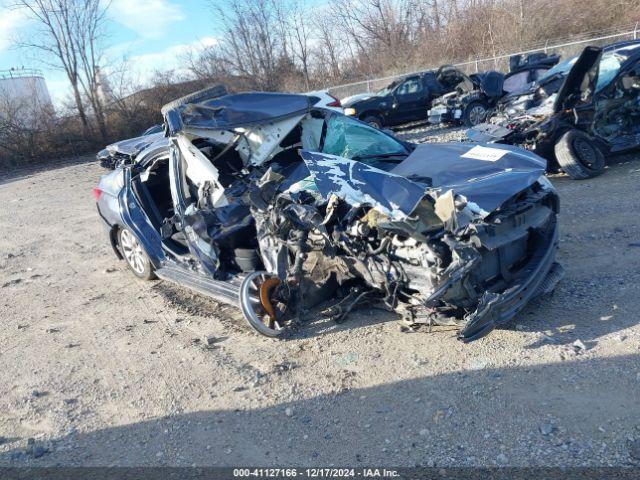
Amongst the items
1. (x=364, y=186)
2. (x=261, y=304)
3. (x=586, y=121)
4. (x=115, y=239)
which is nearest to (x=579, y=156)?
(x=586, y=121)

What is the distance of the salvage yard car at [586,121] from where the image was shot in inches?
306

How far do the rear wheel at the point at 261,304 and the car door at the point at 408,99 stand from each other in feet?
41.2

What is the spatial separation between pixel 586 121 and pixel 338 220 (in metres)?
5.76

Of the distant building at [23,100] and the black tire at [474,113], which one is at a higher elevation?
the distant building at [23,100]

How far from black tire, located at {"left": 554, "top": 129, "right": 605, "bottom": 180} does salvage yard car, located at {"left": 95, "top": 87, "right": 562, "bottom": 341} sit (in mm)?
3592

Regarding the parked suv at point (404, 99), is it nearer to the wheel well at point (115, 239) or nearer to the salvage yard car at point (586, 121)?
the salvage yard car at point (586, 121)

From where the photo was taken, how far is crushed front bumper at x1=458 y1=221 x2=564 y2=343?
3477 millimetres

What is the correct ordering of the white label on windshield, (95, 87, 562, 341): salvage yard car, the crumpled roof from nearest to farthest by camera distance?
(95, 87, 562, 341): salvage yard car → the white label on windshield → the crumpled roof

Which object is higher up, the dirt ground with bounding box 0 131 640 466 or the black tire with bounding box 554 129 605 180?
the black tire with bounding box 554 129 605 180

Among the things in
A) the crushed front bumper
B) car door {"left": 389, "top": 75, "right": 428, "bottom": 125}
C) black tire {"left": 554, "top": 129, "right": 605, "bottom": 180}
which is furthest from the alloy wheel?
car door {"left": 389, "top": 75, "right": 428, "bottom": 125}

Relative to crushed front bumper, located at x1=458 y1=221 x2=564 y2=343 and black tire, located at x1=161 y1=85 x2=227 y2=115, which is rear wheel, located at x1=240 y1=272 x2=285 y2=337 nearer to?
crushed front bumper, located at x1=458 y1=221 x2=564 y2=343

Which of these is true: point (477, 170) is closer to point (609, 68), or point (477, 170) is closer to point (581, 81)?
point (581, 81)

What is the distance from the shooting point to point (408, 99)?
16.0 metres

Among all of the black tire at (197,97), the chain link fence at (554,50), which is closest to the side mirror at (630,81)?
the black tire at (197,97)
